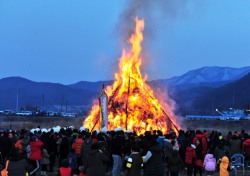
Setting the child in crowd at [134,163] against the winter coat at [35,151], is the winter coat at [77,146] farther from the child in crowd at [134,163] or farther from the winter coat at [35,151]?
the child in crowd at [134,163]

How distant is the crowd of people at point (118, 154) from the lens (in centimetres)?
1279

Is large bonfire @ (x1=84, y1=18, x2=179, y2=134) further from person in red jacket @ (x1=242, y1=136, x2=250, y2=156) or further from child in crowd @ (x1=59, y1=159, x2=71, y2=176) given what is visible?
child in crowd @ (x1=59, y1=159, x2=71, y2=176)

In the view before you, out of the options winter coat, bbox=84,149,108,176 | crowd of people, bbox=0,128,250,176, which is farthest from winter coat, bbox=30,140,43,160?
winter coat, bbox=84,149,108,176

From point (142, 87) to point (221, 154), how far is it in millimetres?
21677

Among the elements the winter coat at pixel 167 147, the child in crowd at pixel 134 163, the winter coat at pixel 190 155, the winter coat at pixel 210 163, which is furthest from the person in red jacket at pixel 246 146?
the child in crowd at pixel 134 163

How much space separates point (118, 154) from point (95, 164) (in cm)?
639

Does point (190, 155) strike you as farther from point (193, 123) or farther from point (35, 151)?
point (193, 123)

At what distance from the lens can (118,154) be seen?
753 inches

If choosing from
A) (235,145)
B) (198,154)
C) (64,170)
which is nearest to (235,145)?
(235,145)

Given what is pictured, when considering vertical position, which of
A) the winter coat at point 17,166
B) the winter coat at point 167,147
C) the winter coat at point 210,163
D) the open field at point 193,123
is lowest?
the winter coat at point 210,163

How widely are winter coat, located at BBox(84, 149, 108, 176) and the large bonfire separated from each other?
22489 mm

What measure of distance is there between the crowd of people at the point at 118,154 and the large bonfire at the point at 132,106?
12.0 metres

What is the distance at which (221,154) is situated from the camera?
55.8 feet

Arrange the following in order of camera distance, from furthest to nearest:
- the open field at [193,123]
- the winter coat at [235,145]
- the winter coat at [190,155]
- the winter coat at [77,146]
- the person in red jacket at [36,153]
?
the open field at [193,123] → the winter coat at [235,145] → the winter coat at [77,146] → the winter coat at [190,155] → the person in red jacket at [36,153]
